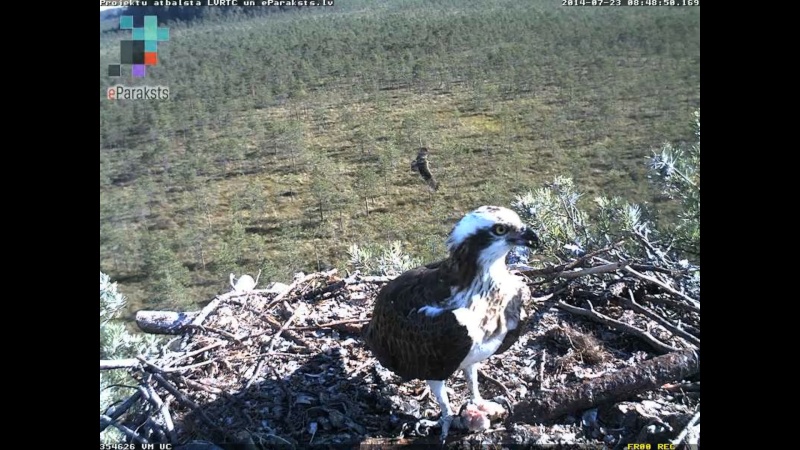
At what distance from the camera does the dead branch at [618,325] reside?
3148 millimetres

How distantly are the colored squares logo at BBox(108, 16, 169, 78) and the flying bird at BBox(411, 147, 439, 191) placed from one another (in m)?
2.63

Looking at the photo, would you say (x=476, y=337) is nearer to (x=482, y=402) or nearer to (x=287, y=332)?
(x=482, y=402)

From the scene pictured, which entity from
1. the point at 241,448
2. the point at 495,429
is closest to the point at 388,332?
the point at 495,429

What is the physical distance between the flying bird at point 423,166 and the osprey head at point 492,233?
2.75 m

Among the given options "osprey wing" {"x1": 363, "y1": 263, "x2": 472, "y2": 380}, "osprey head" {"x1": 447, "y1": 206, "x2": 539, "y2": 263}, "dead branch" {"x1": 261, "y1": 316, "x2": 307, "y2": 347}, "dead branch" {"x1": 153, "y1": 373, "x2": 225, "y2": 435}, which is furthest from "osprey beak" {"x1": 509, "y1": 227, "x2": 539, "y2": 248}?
"dead branch" {"x1": 153, "y1": 373, "x2": 225, "y2": 435}

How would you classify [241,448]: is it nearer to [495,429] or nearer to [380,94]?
[495,429]

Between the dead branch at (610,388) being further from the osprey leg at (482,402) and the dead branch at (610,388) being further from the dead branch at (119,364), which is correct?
the dead branch at (119,364)

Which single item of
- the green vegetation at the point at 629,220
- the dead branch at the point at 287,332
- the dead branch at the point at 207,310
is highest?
the green vegetation at the point at 629,220

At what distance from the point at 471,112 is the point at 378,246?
1.75 meters

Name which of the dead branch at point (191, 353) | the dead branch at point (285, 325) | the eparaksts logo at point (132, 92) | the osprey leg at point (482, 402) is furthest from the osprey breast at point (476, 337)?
the eparaksts logo at point (132, 92)

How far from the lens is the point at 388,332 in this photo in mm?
2885

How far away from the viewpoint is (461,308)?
107 inches

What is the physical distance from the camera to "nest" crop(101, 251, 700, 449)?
9.41ft

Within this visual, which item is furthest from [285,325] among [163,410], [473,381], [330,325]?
[473,381]
